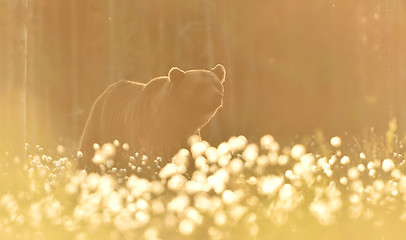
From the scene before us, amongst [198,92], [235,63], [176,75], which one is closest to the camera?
[198,92]

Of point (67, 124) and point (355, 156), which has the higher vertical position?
point (67, 124)

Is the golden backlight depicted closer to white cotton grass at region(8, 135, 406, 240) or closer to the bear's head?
the bear's head

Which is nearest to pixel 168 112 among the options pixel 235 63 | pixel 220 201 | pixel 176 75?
pixel 176 75

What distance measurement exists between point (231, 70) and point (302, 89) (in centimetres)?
125

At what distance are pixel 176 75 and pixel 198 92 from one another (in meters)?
0.36

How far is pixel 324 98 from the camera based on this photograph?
11.8m

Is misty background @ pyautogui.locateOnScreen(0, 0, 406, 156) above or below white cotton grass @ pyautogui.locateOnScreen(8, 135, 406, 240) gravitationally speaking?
above

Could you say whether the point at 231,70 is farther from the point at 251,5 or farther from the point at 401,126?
the point at 401,126

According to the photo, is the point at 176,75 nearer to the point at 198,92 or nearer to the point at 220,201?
the point at 198,92

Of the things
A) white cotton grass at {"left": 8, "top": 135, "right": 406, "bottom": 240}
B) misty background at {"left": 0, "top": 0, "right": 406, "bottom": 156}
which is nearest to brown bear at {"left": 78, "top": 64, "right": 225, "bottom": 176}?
white cotton grass at {"left": 8, "top": 135, "right": 406, "bottom": 240}

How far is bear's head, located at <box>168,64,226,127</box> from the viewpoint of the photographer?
305 inches

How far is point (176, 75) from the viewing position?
802 centimetres

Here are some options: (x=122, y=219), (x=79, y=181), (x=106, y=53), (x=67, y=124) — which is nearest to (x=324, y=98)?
(x=106, y=53)

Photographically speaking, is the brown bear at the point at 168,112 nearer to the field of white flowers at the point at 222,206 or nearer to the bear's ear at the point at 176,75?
the bear's ear at the point at 176,75
